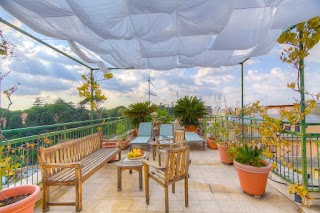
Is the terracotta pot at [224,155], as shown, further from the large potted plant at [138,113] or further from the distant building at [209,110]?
the large potted plant at [138,113]

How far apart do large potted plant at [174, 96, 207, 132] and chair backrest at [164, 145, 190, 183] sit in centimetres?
422

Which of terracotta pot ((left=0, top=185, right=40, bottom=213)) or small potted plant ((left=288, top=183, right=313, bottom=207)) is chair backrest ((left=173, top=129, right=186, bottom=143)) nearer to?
small potted plant ((left=288, top=183, right=313, bottom=207))

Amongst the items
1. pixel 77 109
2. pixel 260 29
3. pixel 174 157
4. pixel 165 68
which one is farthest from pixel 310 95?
pixel 77 109

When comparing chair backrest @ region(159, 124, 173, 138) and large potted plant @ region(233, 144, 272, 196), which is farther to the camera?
chair backrest @ region(159, 124, 173, 138)

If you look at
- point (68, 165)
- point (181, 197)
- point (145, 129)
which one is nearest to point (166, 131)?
point (145, 129)

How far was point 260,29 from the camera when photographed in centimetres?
241

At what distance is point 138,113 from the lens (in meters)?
6.71

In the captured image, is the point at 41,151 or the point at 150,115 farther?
the point at 150,115

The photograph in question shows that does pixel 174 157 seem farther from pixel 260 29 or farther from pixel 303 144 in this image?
pixel 260 29

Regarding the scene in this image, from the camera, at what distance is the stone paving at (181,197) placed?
231cm

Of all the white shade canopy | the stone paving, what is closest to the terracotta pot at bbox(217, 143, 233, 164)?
the stone paving

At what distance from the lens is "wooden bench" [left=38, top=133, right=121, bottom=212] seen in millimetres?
2268

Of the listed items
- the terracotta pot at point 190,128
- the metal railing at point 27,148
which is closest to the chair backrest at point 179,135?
the metal railing at point 27,148

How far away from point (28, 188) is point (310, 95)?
3588 millimetres
